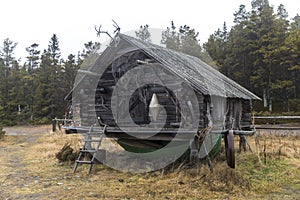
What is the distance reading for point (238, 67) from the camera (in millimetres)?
37312

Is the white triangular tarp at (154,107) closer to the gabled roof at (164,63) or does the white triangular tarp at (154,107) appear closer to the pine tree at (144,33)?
the gabled roof at (164,63)

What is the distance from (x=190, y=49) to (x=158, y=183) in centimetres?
3214

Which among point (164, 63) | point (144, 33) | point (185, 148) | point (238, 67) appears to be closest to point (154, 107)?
point (164, 63)

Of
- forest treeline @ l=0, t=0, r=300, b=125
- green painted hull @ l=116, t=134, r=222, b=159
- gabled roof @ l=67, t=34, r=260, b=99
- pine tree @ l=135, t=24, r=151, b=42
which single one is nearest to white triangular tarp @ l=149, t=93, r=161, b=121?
green painted hull @ l=116, t=134, r=222, b=159

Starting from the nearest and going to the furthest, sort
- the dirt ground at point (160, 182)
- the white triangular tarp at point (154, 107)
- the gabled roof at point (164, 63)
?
1. the dirt ground at point (160, 182)
2. the gabled roof at point (164, 63)
3. the white triangular tarp at point (154, 107)

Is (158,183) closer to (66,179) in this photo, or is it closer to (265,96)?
(66,179)

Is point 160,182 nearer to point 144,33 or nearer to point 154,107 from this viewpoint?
point 154,107

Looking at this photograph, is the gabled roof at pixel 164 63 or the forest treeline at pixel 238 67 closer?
the gabled roof at pixel 164 63

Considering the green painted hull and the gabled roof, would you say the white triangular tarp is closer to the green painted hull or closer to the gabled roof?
the green painted hull

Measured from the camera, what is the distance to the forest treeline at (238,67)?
3297 centimetres

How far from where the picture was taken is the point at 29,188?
8.59 meters

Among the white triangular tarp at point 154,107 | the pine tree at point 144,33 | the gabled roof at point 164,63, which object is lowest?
the white triangular tarp at point 154,107

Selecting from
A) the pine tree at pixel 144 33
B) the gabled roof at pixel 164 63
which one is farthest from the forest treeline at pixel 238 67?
the gabled roof at pixel 164 63

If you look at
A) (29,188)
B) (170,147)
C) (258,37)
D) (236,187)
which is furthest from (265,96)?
(29,188)
